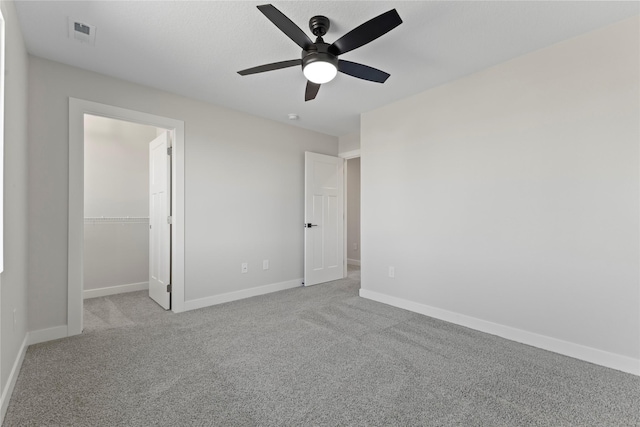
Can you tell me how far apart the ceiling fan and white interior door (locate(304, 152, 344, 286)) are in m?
2.35

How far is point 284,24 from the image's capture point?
1.74 metres

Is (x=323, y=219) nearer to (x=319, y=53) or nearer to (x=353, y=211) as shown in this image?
(x=353, y=211)

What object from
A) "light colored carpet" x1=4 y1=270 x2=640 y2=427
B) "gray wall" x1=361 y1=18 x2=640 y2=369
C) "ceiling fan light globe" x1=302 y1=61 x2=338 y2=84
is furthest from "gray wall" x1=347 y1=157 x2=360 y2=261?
"ceiling fan light globe" x1=302 y1=61 x2=338 y2=84

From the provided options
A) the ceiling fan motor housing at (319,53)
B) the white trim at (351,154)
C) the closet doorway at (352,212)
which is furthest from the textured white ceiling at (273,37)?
the closet doorway at (352,212)

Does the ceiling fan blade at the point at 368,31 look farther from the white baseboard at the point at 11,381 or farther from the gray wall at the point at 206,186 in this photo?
the white baseboard at the point at 11,381

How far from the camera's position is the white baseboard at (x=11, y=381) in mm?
1662

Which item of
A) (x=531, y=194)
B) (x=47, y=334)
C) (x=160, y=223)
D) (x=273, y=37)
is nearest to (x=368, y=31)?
(x=273, y=37)

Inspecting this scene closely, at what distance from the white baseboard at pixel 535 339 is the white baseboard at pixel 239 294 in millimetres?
1602

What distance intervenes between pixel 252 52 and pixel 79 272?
2539 mm

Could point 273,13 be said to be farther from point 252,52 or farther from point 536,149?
point 536,149

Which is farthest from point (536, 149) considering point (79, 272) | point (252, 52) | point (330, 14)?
point (79, 272)

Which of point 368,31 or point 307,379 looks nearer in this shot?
point 368,31

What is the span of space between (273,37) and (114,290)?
3918mm

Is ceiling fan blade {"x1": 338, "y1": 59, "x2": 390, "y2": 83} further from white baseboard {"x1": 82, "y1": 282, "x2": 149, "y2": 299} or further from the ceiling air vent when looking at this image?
white baseboard {"x1": 82, "y1": 282, "x2": 149, "y2": 299}
